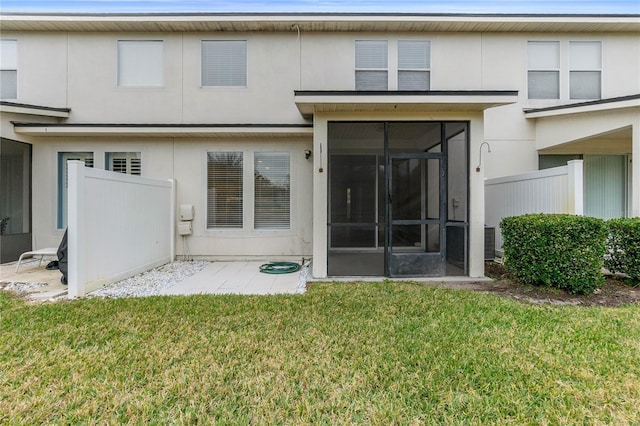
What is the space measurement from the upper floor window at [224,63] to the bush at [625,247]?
870cm

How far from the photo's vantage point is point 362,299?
462 centimetres

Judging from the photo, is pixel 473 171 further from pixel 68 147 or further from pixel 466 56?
pixel 68 147

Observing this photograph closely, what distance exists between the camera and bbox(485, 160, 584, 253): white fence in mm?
5637

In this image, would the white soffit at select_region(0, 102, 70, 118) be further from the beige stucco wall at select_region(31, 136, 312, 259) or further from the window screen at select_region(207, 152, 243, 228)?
the window screen at select_region(207, 152, 243, 228)

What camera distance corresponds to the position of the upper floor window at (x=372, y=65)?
8117 millimetres

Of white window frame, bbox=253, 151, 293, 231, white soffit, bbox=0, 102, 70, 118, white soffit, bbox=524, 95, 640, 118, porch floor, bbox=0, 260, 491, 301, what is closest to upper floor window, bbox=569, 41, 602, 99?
white soffit, bbox=524, 95, 640, 118

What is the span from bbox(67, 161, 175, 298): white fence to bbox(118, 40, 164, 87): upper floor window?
9.62ft

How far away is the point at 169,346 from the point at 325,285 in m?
2.90

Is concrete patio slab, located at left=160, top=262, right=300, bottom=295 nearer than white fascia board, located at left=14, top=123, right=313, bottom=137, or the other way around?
concrete patio slab, located at left=160, top=262, right=300, bottom=295

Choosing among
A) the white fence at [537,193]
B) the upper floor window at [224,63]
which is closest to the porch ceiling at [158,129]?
the upper floor window at [224,63]

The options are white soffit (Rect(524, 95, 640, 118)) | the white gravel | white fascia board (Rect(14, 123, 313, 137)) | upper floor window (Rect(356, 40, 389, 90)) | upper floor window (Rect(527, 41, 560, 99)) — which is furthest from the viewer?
upper floor window (Rect(527, 41, 560, 99))

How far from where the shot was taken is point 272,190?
7.96 metres

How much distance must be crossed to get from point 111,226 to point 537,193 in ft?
28.4

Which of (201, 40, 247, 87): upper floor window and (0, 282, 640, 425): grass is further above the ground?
(201, 40, 247, 87): upper floor window
